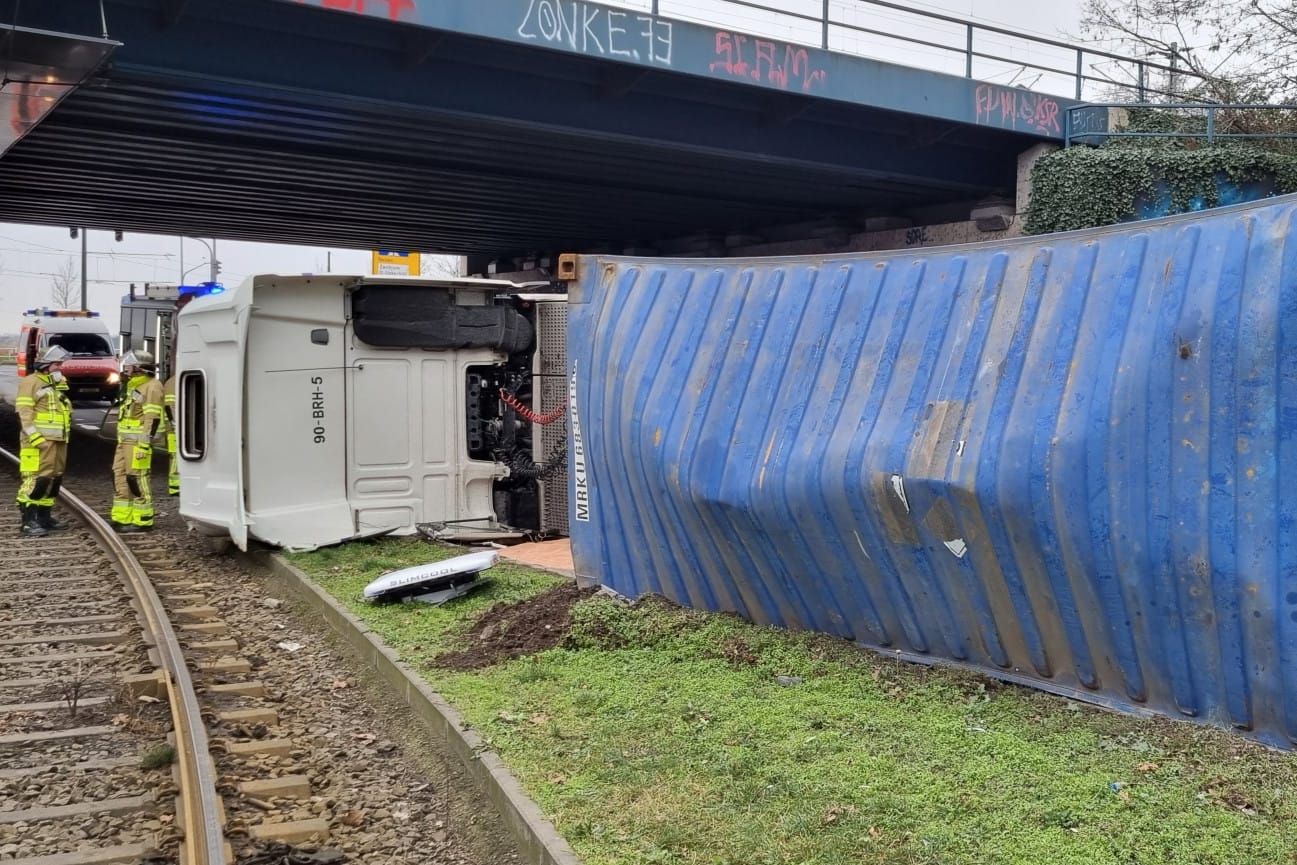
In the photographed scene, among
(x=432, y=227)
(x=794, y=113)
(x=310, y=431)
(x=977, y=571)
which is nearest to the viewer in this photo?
(x=977, y=571)

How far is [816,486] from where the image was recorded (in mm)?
5594

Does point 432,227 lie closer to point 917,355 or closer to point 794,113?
point 794,113

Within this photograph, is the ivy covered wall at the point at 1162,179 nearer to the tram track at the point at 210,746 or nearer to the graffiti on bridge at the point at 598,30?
the graffiti on bridge at the point at 598,30

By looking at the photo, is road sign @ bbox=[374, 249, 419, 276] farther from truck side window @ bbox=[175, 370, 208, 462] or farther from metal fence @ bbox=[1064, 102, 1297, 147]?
truck side window @ bbox=[175, 370, 208, 462]

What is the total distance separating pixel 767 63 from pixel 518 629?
11.1 meters

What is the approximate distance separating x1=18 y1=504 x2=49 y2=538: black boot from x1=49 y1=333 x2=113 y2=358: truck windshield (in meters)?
17.4

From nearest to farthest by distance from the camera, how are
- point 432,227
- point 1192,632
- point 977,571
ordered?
point 1192,632
point 977,571
point 432,227

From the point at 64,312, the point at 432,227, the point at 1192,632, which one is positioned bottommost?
the point at 1192,632

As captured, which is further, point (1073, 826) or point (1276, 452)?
point (1276, 452)

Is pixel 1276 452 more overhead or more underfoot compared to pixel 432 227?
more underfoot

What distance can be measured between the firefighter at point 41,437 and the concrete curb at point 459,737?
4370 mm

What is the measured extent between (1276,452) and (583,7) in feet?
37.5

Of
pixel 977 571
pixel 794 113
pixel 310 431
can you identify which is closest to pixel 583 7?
pixel 794 113

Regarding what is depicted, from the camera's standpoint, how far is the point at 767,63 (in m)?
15.7
